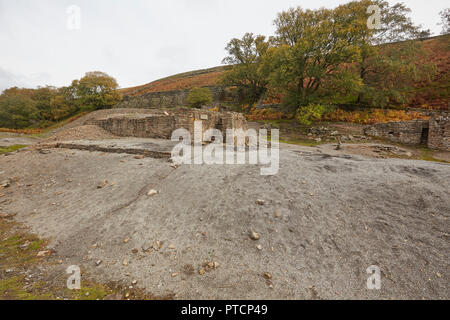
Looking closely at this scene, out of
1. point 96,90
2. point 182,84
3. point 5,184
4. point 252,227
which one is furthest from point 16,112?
point 252,227

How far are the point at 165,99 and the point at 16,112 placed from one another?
23632 millimetres

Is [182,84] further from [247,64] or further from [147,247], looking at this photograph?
[147,247]

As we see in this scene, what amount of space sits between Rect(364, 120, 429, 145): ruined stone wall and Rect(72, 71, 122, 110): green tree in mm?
37549

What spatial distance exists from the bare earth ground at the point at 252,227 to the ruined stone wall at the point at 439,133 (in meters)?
8.29

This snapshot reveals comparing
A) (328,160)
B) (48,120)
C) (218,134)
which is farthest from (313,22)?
(48,120)

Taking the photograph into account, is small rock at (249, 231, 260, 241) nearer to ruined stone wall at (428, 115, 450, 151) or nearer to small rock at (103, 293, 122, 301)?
small rock at (103, 293, 122, 301)

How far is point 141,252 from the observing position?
10.8 ft

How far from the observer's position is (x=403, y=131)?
40.6ft

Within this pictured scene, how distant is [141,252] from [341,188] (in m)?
5.50

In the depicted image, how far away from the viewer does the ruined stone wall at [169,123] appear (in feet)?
32.4

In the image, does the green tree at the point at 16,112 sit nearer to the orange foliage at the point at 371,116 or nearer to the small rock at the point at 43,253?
the small rock at the point at 43,253

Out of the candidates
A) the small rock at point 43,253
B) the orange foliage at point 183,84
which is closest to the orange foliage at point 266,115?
the orange foliage at point 183,84
